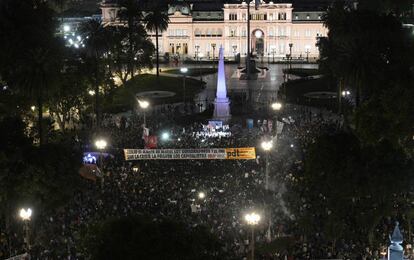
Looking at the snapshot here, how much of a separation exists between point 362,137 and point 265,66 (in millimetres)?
101554

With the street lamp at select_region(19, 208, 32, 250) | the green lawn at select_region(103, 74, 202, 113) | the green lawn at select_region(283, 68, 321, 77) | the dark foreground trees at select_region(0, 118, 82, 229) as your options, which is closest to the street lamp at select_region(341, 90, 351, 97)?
the green lawn at select_region(103, 74, 202, 113)

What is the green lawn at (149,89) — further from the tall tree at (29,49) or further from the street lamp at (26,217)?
the street lamp at (26,217)

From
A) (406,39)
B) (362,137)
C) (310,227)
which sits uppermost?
(406,39)

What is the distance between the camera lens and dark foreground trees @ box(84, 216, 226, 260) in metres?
24.1

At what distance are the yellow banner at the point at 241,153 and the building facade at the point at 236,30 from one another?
348 feet

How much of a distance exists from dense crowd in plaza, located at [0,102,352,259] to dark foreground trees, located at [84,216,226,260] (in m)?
7.08

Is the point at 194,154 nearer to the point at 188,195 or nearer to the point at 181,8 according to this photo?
the point at 188,195

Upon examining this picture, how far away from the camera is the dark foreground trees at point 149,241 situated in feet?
79.1

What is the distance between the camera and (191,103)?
92.0 m

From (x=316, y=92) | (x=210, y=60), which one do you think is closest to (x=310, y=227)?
(x=316, y=92)

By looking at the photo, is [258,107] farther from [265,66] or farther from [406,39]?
[265,66]

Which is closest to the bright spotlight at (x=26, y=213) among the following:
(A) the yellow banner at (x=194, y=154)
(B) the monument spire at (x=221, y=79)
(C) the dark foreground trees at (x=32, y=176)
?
(C) the dark foreground trees at (x=32, y=176)

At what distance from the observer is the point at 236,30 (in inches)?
6348

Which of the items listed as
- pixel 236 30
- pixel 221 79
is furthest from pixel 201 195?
pixel 236 30
